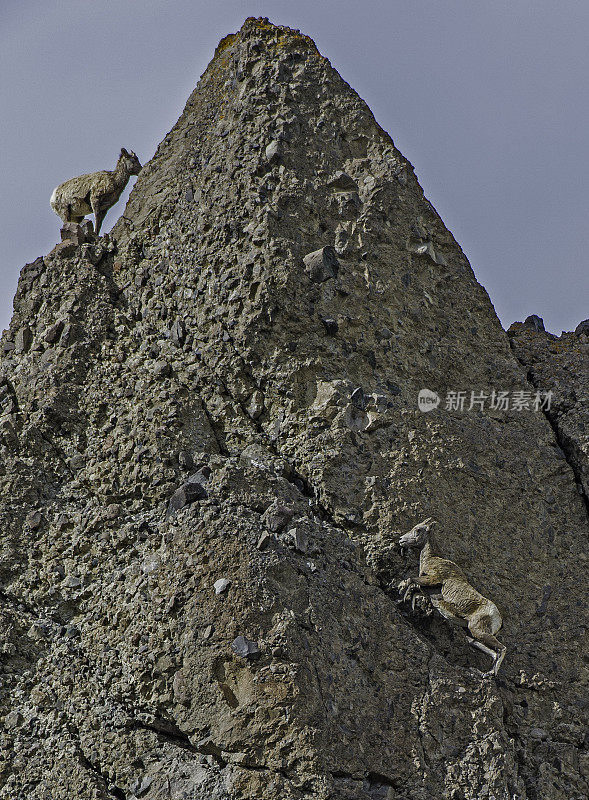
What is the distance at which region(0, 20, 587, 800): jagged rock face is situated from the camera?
4.54 meters

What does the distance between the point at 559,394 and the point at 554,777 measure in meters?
2.29

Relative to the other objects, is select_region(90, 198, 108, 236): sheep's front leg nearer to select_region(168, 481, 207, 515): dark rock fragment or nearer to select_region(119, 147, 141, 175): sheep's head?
select_region(119, 147, 141, 175): sheep's head

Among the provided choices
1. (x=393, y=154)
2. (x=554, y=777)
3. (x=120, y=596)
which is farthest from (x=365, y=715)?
(x=393, y=154)

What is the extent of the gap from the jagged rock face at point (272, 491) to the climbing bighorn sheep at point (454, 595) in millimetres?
107

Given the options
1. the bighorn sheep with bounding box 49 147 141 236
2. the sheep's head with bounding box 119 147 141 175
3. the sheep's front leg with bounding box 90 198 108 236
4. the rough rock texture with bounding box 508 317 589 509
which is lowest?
the rough rock texture with bounding box 508 317 589 509

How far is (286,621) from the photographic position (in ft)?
14.9

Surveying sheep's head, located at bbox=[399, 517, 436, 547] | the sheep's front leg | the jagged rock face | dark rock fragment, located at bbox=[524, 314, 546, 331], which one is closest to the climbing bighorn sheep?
sheep's head, located at bbox=[399, 517, 436, 547]

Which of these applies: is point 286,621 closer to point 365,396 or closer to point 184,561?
point 184,561

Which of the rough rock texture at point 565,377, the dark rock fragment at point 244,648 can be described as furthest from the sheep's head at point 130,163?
the dark rock fragment at point 244,648

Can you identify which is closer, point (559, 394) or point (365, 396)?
point (365, 396)

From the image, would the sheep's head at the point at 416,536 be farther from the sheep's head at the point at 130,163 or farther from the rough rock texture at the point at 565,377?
the sheep's head at the point at 130,163

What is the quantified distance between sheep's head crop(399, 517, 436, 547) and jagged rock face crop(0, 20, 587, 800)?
8 centimetres

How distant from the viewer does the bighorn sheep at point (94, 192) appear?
6973mm

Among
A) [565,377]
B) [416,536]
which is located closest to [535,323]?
[565,377]
